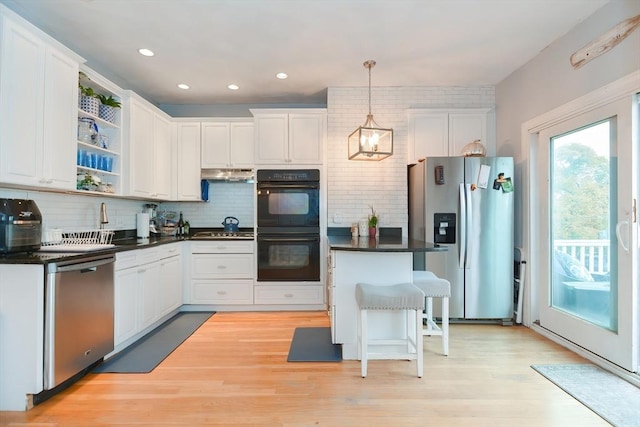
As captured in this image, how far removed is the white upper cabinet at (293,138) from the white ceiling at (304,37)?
→ 35cm

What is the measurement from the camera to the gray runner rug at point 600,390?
1979 millimetres

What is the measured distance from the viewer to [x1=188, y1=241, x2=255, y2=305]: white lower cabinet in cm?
416

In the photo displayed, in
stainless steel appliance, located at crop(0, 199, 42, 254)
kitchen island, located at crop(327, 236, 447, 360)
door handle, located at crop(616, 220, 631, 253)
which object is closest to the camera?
stainless steel appliance, located at crop(0, 199, 42, 254)

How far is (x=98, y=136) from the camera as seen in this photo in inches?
124

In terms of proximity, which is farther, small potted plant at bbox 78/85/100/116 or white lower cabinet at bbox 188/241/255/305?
white lower cabinet at bbox 188/241/255/305

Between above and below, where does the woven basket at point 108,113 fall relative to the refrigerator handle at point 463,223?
above

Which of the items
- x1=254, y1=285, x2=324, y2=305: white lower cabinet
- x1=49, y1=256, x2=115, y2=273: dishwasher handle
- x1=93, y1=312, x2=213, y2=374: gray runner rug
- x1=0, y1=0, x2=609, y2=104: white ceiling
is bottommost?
x1=93, y1=312, x2=213, y2=374: gray runner rug

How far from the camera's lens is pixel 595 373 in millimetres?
2496

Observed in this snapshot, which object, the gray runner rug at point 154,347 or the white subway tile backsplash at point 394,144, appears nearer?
the gray runner rug at point 154,347

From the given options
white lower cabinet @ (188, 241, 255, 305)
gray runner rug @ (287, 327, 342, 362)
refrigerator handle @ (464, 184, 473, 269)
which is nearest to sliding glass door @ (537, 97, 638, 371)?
refrigerator handle @ (464, 184, 473, 269)

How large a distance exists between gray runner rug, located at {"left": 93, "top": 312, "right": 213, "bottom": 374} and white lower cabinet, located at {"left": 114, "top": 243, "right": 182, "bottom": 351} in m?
0.10

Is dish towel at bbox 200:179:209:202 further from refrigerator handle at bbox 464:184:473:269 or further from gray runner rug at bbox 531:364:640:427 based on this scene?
gray runner rug at bbox 531:364:640:427

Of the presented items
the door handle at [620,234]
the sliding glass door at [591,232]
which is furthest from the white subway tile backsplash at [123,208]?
the door handle at [620,234]

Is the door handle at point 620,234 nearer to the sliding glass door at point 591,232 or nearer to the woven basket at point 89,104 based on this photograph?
the sliding glass door at point 591,232
